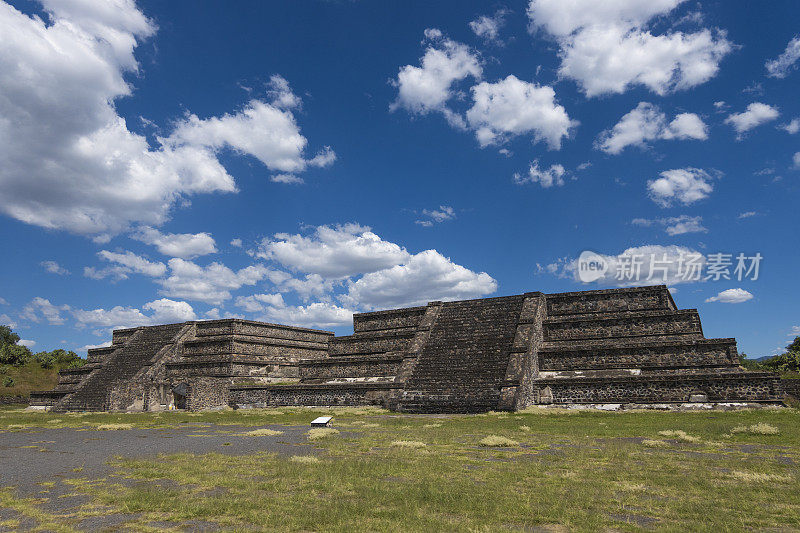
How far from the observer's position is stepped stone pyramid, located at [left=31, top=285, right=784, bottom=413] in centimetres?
2103

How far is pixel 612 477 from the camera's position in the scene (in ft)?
24.5

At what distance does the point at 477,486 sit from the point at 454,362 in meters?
17.9

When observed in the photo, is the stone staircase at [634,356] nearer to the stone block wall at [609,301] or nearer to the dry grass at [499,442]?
the stone block wall at [609,301]

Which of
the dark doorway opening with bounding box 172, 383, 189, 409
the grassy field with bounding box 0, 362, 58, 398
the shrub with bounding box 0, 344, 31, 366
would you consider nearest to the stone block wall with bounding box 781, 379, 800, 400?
the dark doorway opening with bounding box 172, 383, 189, 409

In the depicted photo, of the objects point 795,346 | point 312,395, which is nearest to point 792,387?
point 795,346

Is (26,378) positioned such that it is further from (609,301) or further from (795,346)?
(795,346)

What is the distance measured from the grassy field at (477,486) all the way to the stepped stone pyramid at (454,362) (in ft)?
28.6

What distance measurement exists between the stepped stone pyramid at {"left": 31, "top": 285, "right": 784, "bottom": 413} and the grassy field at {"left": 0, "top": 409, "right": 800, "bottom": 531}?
8722mm

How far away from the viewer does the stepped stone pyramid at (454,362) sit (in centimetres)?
2103

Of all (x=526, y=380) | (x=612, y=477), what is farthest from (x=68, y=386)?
(x=612, y=477)

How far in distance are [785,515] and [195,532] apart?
6.99 m

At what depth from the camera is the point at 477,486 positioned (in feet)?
23.0

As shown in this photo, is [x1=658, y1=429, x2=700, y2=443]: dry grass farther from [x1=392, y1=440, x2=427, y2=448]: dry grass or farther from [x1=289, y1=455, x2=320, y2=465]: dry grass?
[x1=289, y1=455, x2=320, y2=465]: dry grass

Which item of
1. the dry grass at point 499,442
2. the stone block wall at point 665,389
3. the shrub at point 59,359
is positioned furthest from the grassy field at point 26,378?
the dry grass at point 499,442
